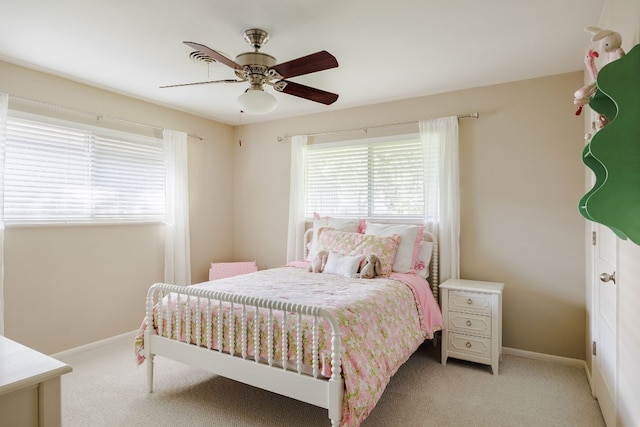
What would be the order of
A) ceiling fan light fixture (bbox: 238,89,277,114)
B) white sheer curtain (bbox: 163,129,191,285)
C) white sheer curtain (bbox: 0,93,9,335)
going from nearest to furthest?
ceiling fan light fixture (bbox: 238,89,277,114)
white sheer curtain (bbox: 0,93,9,335)
white sheer curtain (bbox: 163,129,191,285)

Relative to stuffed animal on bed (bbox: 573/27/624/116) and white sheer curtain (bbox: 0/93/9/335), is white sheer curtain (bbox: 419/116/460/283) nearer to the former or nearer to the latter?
stuffed animal on bed (bbox: 573/27/624/116)

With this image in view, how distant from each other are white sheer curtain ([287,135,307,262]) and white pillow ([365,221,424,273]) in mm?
1047

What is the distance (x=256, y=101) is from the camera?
2205 mm

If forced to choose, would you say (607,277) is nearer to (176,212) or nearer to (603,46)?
(603,46)

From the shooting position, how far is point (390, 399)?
2.47 metres

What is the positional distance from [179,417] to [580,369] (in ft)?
9.93

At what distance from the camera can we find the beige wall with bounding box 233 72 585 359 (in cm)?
301

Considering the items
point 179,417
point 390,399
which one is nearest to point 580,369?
point 390,399

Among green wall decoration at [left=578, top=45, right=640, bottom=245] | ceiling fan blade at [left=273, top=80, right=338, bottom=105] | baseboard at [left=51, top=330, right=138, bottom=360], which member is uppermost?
ceiling fan blade at [left=273, top=80, right=338, bottom=105]

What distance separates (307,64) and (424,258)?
207 centimetres

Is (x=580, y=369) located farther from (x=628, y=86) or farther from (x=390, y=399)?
(x=628, y=86)

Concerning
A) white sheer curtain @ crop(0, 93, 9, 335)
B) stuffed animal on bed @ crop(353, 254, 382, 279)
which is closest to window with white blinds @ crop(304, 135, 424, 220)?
stuffed animal on bed @ crop(353, 254, 382, 279)

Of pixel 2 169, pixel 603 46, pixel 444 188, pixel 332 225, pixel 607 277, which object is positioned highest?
pixel 603 46

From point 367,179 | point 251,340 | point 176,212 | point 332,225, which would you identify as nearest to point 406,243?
point 332,225
